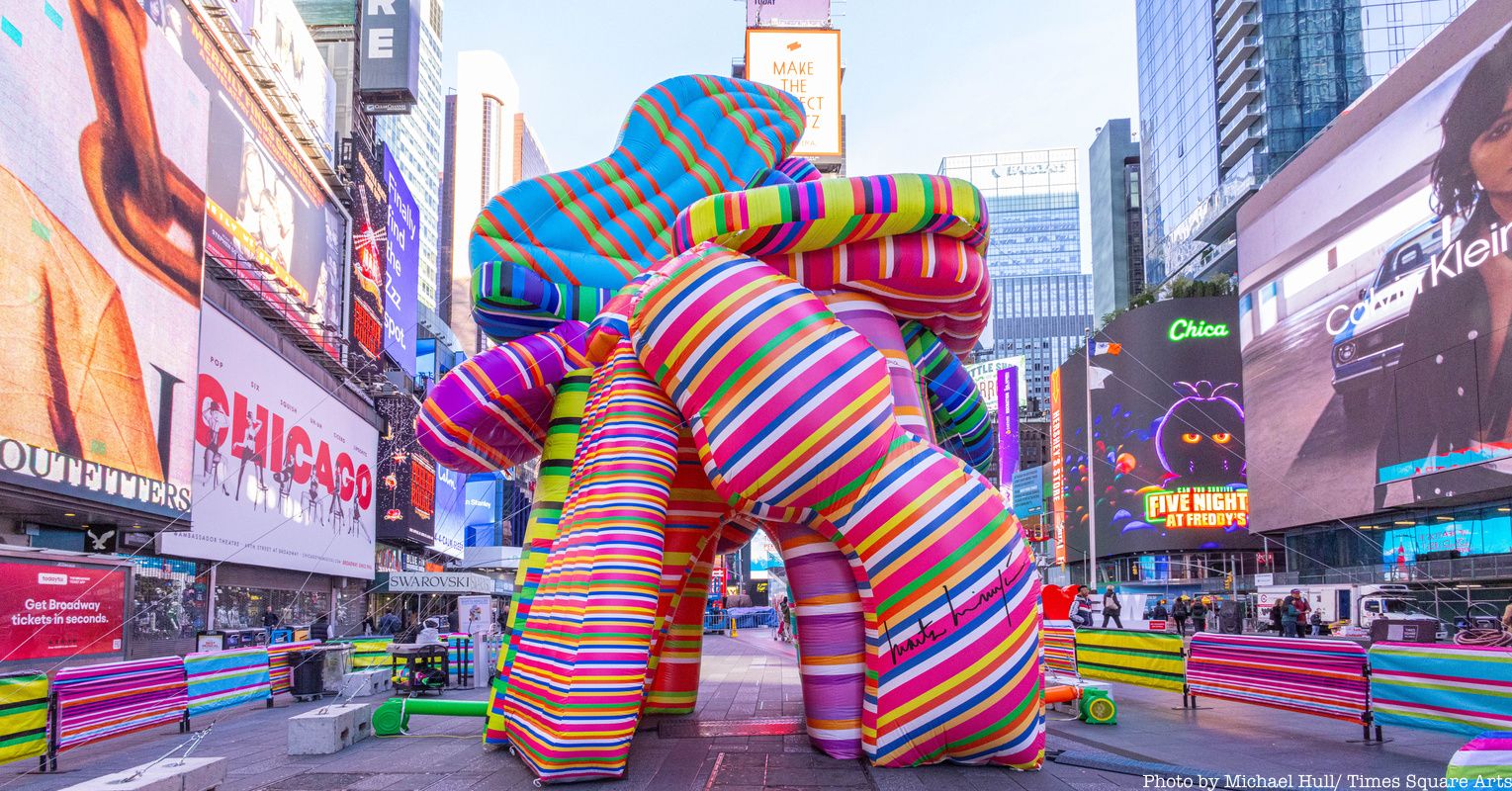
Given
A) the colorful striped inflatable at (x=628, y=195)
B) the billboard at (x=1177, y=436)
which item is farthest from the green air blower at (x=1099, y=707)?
the billboard at (x=1177, y=436)

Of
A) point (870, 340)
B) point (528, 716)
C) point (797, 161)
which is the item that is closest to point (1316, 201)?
point (797, 161)

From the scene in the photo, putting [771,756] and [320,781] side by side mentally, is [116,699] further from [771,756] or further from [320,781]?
[771,756]

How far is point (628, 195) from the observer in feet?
38.0

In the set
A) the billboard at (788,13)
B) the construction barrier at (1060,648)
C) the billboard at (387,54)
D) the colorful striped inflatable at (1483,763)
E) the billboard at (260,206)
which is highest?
the billboard at (788,13)

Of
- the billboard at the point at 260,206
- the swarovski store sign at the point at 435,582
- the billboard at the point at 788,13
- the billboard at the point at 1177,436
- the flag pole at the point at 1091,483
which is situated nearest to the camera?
the billboard at the point at 260,206

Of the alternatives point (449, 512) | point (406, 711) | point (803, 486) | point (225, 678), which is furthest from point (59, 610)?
point (449, 512)

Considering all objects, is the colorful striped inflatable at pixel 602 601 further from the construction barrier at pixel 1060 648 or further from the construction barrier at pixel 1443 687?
the construction barrier at pixel 1060 648

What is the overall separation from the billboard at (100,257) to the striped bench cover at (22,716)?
288 inches

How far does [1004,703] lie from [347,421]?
3384cm

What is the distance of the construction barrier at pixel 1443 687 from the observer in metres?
8.62

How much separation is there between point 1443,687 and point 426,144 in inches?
4435

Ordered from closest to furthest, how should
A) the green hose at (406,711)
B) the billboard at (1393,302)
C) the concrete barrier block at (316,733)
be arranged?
the concrete barrier block at (316,733) < the green hose at (406,711) < the billboard at (1393,302)

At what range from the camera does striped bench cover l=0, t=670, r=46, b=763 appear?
953 cm

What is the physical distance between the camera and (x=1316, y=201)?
40031mm
